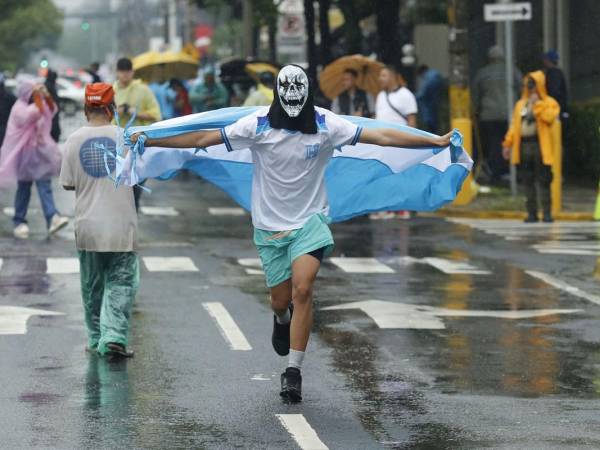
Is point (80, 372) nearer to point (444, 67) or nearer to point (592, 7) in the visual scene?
point (592, 7)

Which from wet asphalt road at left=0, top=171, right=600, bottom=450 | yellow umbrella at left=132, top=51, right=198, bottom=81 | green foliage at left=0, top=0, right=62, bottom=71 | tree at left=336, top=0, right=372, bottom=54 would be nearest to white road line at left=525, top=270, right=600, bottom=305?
wet asphalt road at left=0, top=171, right=600, bottom=450

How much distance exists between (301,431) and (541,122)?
1349cm

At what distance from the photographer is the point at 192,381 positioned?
10250mm

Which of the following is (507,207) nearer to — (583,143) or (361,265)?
(583,143)

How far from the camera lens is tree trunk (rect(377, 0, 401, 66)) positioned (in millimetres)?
32812

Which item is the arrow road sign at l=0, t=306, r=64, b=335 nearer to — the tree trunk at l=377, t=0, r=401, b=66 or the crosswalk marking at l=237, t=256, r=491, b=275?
the crosswalk marking at l=237, t=256, r=491, b=275

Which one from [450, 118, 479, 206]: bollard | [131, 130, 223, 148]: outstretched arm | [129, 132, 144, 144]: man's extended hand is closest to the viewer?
[131, 130, 223, 148]: outstretched arm

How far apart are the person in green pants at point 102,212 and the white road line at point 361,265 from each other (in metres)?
5.19

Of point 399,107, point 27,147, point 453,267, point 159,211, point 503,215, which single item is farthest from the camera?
point 159,211

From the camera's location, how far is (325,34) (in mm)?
38062

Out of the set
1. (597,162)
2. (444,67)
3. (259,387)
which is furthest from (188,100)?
(259,387)

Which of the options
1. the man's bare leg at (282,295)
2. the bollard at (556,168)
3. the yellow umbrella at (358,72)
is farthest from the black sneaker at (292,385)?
the yellow umbrella at (358,72)

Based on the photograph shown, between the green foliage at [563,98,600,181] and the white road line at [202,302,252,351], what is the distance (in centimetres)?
1498

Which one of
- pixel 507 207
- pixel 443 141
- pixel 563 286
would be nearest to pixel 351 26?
pixel 507 207
